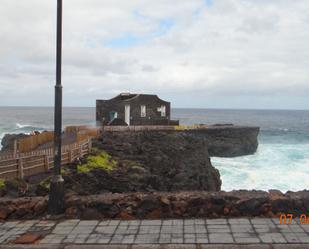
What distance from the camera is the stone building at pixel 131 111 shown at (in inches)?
1882

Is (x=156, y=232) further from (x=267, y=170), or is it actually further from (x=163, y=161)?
(x=267, y=170)

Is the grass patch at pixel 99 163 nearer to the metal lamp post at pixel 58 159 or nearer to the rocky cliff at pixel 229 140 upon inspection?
the metal lamp post at pixel 58 159

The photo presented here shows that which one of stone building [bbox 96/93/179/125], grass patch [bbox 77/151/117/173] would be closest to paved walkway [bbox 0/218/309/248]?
grass patch [bbox 77/151/117/173]

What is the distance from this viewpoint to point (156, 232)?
6.75 m

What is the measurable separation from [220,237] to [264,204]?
1.42 metres

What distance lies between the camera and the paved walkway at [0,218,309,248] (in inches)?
248

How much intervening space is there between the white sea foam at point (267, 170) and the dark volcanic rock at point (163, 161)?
3.50 metres

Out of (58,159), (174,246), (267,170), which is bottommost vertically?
(267,170)

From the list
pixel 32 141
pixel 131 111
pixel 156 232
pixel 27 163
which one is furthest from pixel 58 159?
pixel 131 111

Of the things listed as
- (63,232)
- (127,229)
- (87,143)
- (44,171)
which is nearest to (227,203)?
(127,229)

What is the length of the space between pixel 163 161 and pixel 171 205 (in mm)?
20287
